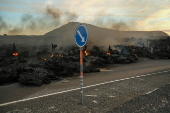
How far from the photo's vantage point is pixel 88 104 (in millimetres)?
6570

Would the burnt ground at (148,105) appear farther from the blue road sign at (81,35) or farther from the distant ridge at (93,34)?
the distant ridge at (93,34)

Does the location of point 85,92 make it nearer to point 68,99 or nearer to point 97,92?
point 97,92

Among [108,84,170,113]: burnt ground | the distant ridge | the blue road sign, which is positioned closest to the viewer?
[108,84,170,113]: burnt ground

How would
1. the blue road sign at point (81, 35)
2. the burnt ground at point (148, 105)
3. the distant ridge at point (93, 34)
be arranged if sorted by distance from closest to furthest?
the burnt ground at point (148, 105), the blue road sign at point (81, 35), the distant ridge at point (93, 34)

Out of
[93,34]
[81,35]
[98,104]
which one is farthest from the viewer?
[93,34]

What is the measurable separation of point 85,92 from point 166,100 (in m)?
3.89

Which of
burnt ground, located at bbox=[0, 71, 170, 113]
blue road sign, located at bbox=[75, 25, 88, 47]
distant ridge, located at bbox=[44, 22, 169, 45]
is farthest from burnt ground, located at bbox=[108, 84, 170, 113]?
distant ridge, located at bbox=[44, 22, 169, 45]

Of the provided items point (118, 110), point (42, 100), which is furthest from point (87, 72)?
point (118, 110)

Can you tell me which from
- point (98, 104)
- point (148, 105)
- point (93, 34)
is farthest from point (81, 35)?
point (93, 34)

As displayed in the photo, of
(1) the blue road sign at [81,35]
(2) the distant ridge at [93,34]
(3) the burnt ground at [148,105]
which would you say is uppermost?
(2) the distant ridge at [93,34]

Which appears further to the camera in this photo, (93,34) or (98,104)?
(93,34)

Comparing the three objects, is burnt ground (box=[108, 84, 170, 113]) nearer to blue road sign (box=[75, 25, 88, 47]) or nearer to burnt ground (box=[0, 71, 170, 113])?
burnt ground (box=[0, 71, 170, 113])

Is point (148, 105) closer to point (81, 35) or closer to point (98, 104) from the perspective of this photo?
point (98, 104)

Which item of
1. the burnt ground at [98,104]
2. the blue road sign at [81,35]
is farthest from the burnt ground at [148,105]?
the blue road sign at [81,35]
